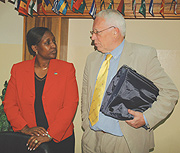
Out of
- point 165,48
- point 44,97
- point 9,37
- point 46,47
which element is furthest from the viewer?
point 9,37

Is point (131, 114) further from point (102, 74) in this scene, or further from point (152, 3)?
point (152, 3)

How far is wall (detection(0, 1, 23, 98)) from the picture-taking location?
288 cm

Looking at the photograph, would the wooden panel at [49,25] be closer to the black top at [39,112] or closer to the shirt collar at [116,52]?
the black top at [39,112]

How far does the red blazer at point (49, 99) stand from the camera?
6.11ft

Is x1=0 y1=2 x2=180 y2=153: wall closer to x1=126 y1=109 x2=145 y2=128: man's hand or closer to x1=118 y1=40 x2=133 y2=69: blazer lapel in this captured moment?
x1=118 y1=40 x2=133 y2=69: blazer lapel

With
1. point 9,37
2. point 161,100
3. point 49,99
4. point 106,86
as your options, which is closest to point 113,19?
point 106,86

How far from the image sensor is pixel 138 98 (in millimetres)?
1278

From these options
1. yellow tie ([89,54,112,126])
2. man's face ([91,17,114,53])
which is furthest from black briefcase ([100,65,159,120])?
man's face ([91,17,114,53])

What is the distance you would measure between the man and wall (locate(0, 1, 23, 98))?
1.73m

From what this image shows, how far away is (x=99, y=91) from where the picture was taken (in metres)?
1.56

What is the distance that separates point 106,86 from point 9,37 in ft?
6.94

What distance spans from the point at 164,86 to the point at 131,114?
0.32m

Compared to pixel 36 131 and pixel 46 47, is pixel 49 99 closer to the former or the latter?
pixel 36 131

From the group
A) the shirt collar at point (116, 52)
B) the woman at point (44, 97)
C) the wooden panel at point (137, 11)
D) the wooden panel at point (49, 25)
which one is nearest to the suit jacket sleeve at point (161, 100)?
the shirt collar at point (116, 52)
